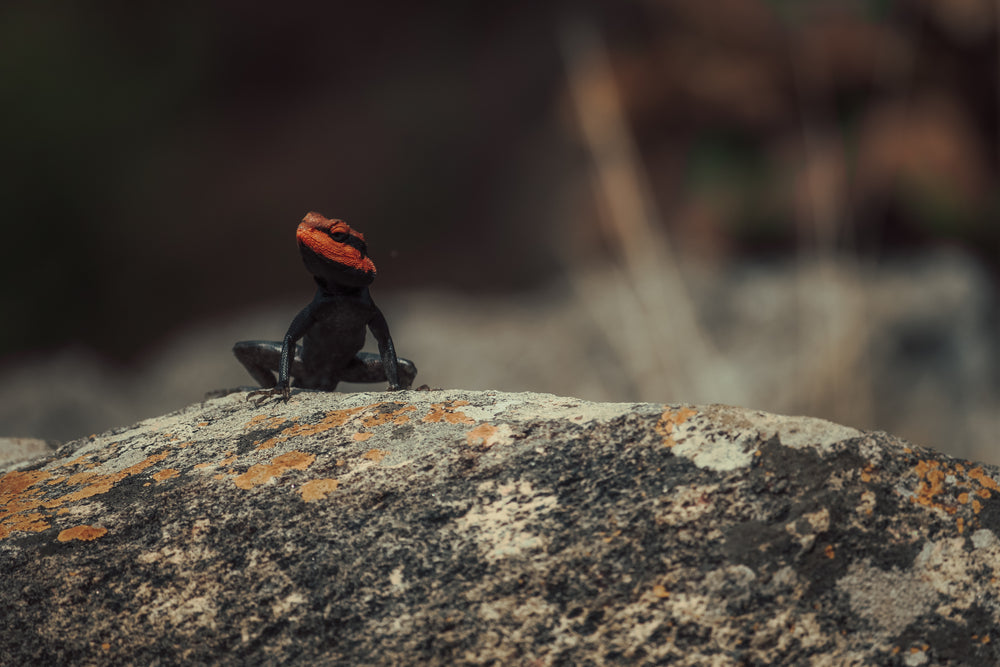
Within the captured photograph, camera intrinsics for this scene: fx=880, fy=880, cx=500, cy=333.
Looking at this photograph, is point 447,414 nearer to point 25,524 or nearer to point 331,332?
point 331,332

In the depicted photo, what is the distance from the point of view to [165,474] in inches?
57.2

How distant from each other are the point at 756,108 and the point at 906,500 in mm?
4215

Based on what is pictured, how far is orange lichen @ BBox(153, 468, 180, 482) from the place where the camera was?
1.45 meters

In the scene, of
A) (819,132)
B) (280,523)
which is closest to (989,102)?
(819,132)

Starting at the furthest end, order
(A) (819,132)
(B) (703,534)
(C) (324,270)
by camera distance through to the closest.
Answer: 1. (A) (819,132)
2. (C) (324,270)
3. (B) (703,534)

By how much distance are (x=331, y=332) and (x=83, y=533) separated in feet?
2.45

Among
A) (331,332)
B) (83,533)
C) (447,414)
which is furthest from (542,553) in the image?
(331,332)

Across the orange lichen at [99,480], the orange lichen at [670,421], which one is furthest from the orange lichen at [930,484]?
the orange lichen at [99,480]

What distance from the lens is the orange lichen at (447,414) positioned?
1.47m

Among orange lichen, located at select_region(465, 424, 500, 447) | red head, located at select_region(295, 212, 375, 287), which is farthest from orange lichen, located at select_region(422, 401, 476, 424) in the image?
red head, located at select_region(295, 212, 375, 287)

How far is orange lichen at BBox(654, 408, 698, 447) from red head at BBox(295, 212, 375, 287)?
2.47ft

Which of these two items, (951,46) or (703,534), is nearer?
(703,534)

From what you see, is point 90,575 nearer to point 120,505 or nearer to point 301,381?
point 120,505

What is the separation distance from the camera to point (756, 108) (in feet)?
16.7
